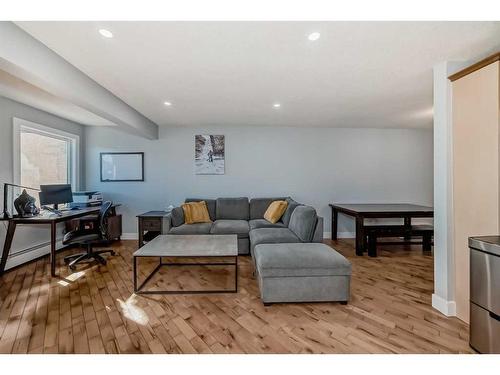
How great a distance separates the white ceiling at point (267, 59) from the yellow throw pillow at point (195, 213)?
66.3 inches

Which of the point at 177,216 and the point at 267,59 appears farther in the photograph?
the point at 177,216

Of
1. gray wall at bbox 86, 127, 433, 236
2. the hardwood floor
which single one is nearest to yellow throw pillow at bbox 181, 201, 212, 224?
gray wall at bbox 86, 127, 433, 236

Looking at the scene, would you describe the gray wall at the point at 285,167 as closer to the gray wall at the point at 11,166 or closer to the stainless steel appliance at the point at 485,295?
the gray wall at the point at 11,166

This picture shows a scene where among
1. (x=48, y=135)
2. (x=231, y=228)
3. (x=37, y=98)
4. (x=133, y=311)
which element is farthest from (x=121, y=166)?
(x=133, y=311)

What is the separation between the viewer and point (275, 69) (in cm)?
237

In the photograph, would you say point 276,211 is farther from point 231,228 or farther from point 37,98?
point 37,98

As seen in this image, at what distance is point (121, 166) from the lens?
4.89 meters

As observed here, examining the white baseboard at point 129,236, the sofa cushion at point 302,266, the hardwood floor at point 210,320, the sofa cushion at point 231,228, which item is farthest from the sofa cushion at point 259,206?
the white baseboard at point 129,236

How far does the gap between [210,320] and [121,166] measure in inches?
156

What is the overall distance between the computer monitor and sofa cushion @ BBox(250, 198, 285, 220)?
3.06 metres

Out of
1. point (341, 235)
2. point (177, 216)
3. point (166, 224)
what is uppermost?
point (177, 216)

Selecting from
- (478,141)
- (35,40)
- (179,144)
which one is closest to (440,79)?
(478,141)

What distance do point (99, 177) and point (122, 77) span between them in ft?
10.1
